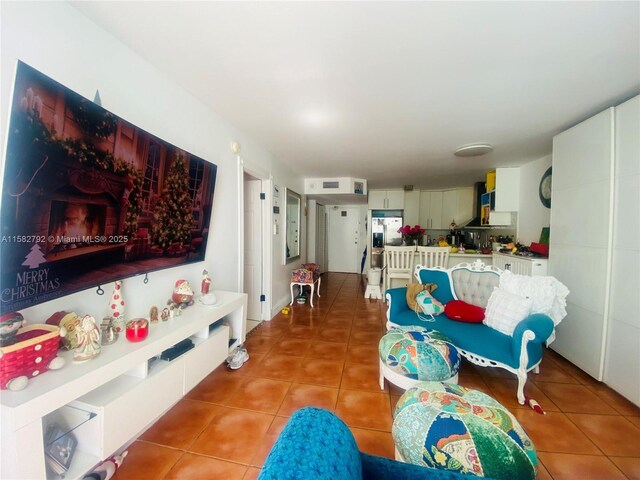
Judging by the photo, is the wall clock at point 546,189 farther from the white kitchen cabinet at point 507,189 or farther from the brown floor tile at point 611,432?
the brown floor tile at point 611,432

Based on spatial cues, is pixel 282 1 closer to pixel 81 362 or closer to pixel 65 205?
pixel 65 205

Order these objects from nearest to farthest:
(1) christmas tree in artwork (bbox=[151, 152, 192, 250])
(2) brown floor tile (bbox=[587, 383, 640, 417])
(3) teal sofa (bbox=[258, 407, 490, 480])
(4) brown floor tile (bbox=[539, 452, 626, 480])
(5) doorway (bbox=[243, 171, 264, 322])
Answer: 1. (3) teal sofa (bbox=[258, 407, 490, 480])
2. (4) brown floor tile (bbox=[539, 452, 626, 480])
3. (1) christmas tree in artwork (bbox=[151, 152, 192, 250])
4. (2) brown floor tile (bbox=[587, 383, 640, 417])
5. (5) doorway (bbox=[243, 171, 264, 322])

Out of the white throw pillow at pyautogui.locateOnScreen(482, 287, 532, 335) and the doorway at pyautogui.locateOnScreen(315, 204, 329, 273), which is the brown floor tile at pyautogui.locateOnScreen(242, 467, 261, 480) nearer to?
the white throw pillow at pyautogui.locateOnScreen(482, 287, 532, 335)

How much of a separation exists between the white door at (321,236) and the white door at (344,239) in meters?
0.23

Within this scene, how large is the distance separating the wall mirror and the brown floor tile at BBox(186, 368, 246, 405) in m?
1.91

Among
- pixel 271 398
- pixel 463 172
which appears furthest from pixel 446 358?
pixel 463 172

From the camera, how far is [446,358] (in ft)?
5.47

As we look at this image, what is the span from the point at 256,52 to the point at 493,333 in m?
2.71

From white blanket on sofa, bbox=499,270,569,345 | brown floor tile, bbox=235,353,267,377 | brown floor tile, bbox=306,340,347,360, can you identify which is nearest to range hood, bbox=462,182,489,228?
white blanket on sofa, bbox=499,270,569,345

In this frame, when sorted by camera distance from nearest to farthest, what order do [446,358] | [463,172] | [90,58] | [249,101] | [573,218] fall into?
[90,58]
[446,358]
[249,101]
[573,218]
[463,172]

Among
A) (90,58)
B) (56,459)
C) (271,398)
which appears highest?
(90,58)

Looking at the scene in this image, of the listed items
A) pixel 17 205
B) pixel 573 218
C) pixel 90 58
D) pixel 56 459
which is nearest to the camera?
pixel 17 205

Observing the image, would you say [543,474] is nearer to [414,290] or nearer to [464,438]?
[464,438]

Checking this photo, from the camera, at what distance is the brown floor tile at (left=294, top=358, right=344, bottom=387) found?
2059 millimetres
